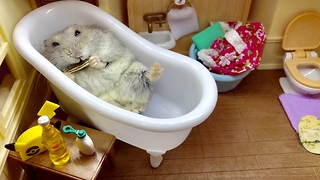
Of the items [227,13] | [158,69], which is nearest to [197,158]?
[158,69]

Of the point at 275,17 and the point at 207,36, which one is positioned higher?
the point at 275,17

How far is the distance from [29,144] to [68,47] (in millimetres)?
487

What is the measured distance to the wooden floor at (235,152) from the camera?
1.55 m

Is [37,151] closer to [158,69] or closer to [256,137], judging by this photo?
[158,69]

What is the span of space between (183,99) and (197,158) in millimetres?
336

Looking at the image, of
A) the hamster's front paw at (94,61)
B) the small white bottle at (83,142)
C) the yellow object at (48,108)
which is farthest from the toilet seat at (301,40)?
the yellow object at (48,108)

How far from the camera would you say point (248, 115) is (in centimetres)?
183

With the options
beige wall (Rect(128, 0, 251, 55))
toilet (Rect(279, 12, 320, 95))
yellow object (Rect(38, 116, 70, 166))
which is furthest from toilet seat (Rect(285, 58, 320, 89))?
yellow object (Rect(38, 116, 70, 166))

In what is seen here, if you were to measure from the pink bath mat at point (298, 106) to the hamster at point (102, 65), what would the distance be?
91cm

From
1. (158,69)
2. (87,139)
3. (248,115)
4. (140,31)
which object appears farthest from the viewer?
(140,31)

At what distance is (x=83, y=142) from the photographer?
1.19 metres

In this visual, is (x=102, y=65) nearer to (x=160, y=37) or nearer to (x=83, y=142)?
(x=83, y=142)

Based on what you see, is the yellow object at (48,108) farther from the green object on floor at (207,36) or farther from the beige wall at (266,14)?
the green object on floor at (207,36)

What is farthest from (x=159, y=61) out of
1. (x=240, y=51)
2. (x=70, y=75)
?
(x=240, y=51)
